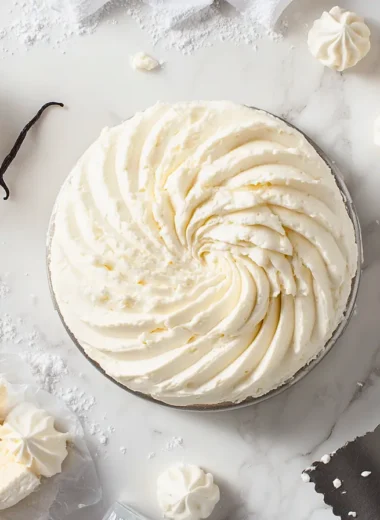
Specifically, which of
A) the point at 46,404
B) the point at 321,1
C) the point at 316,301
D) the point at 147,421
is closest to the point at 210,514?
the point at 147,421

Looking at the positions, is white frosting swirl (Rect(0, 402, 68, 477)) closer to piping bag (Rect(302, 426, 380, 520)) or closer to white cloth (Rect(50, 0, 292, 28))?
piping bag (Rect(302, 426, 380, 520))

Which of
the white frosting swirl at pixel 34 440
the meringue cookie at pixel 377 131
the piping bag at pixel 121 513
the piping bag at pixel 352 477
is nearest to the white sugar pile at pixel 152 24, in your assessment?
the meringue cookie at pixel 377 131

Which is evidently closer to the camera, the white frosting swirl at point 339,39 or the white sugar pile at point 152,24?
the white frosting swirl at point 339,39

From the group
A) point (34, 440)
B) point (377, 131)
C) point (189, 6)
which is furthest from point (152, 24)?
point (34, 440)

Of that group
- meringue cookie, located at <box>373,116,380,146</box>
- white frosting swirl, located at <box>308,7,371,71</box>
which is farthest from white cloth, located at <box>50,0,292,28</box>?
meringue cookie, located at <box>373,116,380,146</box>

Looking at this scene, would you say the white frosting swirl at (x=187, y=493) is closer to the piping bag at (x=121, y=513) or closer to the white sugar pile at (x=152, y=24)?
the piping bag at (x=121, y=513)

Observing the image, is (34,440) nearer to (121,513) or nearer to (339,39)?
(121,513)
